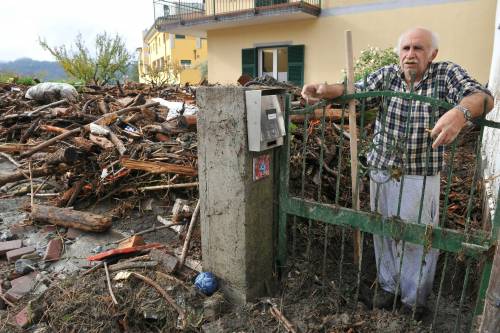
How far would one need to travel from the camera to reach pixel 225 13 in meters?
14.6

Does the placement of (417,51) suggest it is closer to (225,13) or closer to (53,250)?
(53,250)

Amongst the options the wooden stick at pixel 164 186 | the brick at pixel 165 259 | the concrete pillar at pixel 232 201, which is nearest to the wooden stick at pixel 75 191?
the wooden stick at pixel 164 186

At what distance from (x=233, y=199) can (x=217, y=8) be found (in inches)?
617

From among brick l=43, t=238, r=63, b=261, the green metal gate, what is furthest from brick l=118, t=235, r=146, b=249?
the green metal gate

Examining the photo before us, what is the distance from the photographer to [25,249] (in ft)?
12.1

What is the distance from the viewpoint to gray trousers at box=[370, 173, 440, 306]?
2.63 meters

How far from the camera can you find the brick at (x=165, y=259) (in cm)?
302

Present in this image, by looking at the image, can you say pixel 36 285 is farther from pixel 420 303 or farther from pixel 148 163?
pixel 420 303

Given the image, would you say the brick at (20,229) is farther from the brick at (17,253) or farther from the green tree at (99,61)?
the green tree at (99,61)

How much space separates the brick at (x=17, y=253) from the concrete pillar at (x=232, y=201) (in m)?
2.00

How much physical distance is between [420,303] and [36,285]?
3.23 metres

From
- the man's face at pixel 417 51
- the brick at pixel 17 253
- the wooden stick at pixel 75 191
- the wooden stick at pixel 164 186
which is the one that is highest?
the man's face at pixel 417 51

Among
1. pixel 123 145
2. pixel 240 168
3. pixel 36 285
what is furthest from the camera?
pixel 123 145

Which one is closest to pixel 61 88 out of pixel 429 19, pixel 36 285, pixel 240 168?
pixel 36 285
